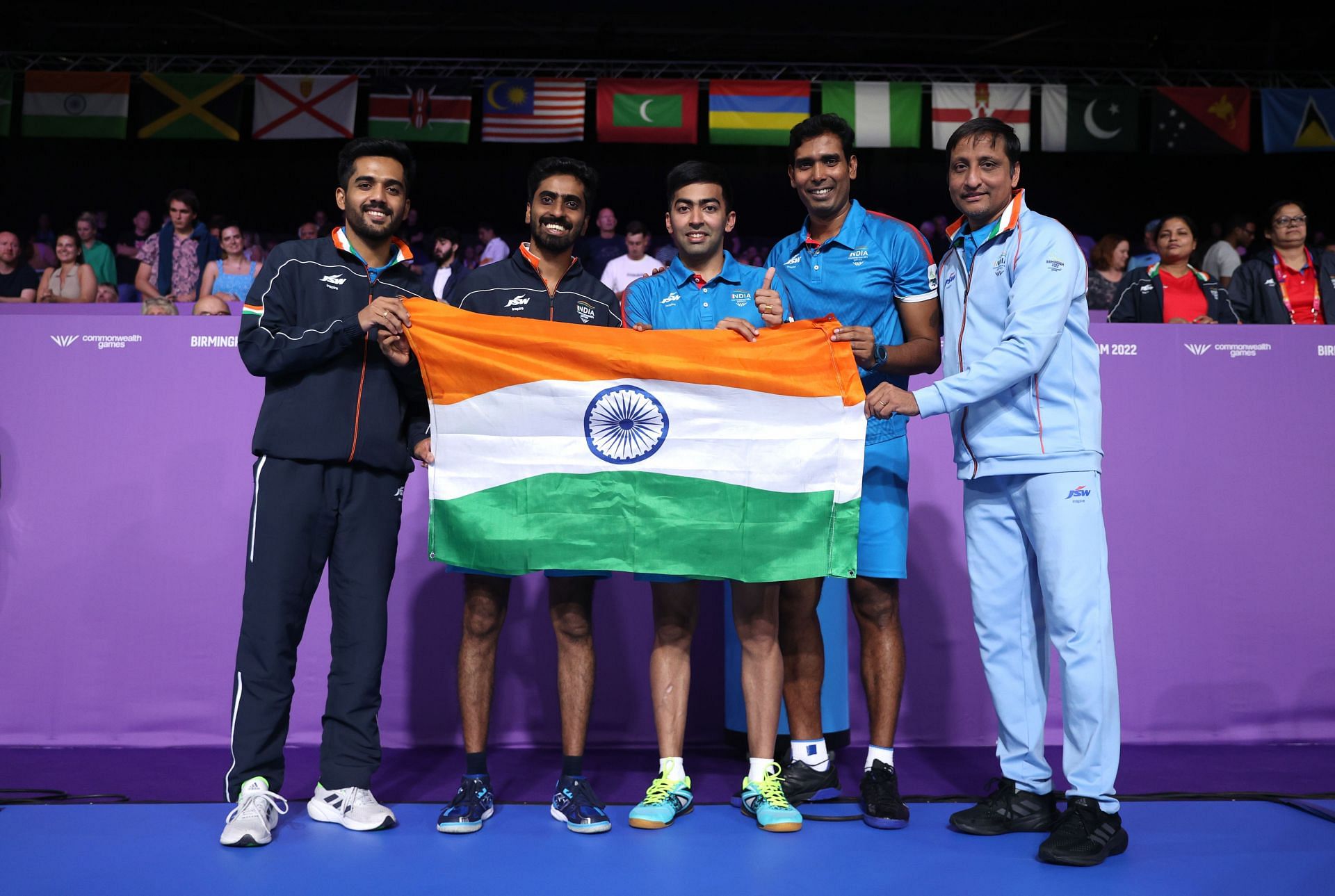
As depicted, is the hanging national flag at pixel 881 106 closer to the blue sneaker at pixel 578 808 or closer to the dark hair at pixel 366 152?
the dark hair at pixel 366 152

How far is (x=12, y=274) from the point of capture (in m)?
7.24

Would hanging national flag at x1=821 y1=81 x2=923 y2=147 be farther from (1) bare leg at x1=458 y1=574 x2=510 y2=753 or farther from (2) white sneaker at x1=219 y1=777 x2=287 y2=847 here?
(2) white sneaker at x1=219 y1=777 x2=287 y2=847

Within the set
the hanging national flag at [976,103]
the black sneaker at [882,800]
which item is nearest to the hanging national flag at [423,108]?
the hanging national flag at [976,103]

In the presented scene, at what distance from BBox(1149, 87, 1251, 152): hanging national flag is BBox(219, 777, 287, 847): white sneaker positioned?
419 inches

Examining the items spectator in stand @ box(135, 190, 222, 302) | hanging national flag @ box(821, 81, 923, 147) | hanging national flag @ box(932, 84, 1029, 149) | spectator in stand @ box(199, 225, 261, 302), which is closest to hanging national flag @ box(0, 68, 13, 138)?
spectator in stand @ box(135, 190, 222, 302)

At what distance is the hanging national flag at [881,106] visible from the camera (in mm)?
10352

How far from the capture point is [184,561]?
3.78 m

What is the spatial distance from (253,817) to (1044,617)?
2.21 metres

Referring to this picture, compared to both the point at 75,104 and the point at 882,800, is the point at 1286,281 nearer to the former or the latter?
the point at 882,800

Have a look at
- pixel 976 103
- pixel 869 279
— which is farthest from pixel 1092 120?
pixel 869 279

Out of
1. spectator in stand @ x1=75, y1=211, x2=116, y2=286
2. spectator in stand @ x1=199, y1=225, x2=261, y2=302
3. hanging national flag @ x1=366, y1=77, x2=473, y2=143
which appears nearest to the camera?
spectator in stand @ x1=199, y1=225, x2=261, y2=302

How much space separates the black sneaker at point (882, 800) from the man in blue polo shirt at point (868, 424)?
0.04ft

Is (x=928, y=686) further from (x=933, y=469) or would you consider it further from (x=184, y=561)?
(x=184, y=561)

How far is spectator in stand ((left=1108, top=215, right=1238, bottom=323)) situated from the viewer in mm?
4980
